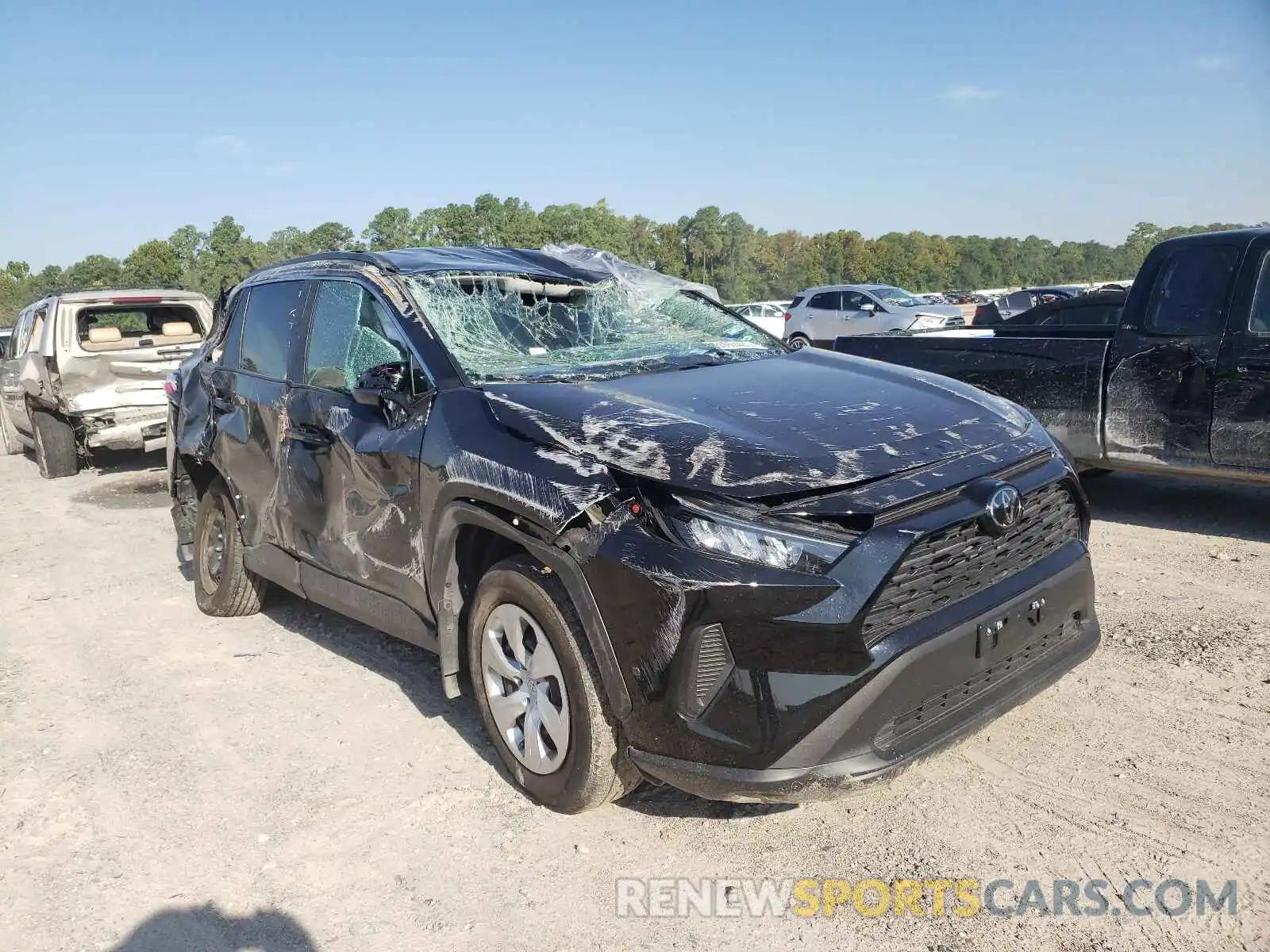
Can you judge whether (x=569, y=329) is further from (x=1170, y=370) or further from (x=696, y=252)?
(x=696, y=252)

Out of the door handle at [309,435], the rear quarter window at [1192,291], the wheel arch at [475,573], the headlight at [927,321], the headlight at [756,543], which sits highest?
the rear quarter window at [1192,291]

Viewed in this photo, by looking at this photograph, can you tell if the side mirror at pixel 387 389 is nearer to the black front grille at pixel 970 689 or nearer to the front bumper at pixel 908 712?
the front bumper at pixel 908 712

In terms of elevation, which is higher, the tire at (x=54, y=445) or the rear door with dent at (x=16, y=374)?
the rear door with dent at (x=16, y=374)

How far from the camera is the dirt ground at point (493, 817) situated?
2719 mm

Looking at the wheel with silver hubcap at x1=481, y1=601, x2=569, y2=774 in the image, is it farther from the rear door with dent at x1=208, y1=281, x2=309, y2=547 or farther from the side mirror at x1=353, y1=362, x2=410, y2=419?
the rear door with dent at x1=208, y1=281, x2=309, y2=547

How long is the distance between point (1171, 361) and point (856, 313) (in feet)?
60.7

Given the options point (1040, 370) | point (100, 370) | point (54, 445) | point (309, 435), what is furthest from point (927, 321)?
point (309, 435)

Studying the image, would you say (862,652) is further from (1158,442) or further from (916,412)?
(1158,442)

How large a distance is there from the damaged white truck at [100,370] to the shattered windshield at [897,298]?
17172 millimetres

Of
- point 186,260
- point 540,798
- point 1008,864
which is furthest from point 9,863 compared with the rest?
point 186,260

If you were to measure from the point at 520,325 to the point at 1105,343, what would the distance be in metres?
4.07

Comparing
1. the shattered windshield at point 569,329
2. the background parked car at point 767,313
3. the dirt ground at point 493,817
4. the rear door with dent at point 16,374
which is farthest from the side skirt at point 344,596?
the background parked car at point 767,313

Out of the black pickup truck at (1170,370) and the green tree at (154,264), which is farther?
the green tree at (154,264)

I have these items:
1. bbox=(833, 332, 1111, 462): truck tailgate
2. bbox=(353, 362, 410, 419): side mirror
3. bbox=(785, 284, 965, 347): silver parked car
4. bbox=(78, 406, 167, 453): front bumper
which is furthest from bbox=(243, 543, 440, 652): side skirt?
bbox=(785, 284, 965, 347): silver parked car
